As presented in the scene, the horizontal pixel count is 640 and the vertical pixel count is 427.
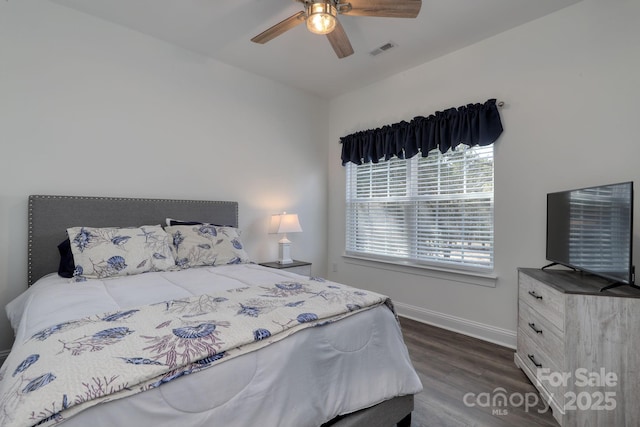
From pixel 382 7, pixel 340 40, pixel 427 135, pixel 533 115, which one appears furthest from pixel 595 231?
pixel 340 40

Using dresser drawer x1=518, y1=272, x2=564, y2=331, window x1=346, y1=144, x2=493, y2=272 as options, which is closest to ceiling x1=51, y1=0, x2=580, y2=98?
window x1=346, y1=144, x2=493, y2=272

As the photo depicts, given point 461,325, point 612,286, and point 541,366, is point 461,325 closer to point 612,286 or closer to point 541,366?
point 541,366

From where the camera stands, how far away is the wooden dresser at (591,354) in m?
1.57

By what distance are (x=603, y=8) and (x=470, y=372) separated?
285 centimetres

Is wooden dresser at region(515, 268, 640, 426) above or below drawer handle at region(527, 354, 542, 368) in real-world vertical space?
above

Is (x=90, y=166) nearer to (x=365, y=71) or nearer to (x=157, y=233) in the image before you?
(x=157, y=233)

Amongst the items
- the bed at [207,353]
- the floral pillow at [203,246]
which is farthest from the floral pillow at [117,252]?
the floral pillow at [203,246]

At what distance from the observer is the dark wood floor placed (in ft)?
5.87

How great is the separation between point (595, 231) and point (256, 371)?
212 centimetres

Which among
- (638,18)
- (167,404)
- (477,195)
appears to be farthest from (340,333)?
(638,18)

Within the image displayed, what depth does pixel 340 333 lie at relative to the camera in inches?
56.9

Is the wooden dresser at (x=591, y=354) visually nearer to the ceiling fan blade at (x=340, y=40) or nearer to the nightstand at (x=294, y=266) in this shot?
the ceiling fan blade at (x=340, y=40)

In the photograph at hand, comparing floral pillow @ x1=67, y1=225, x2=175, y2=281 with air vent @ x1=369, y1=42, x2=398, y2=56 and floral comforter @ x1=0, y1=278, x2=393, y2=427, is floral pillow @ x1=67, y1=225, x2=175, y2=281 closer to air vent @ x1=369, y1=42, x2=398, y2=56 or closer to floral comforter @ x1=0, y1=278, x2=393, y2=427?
floral comforter @ x1=0, y1=278, x2=393, y2=427

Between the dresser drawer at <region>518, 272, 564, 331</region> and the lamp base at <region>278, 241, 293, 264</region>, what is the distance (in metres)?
2.28
